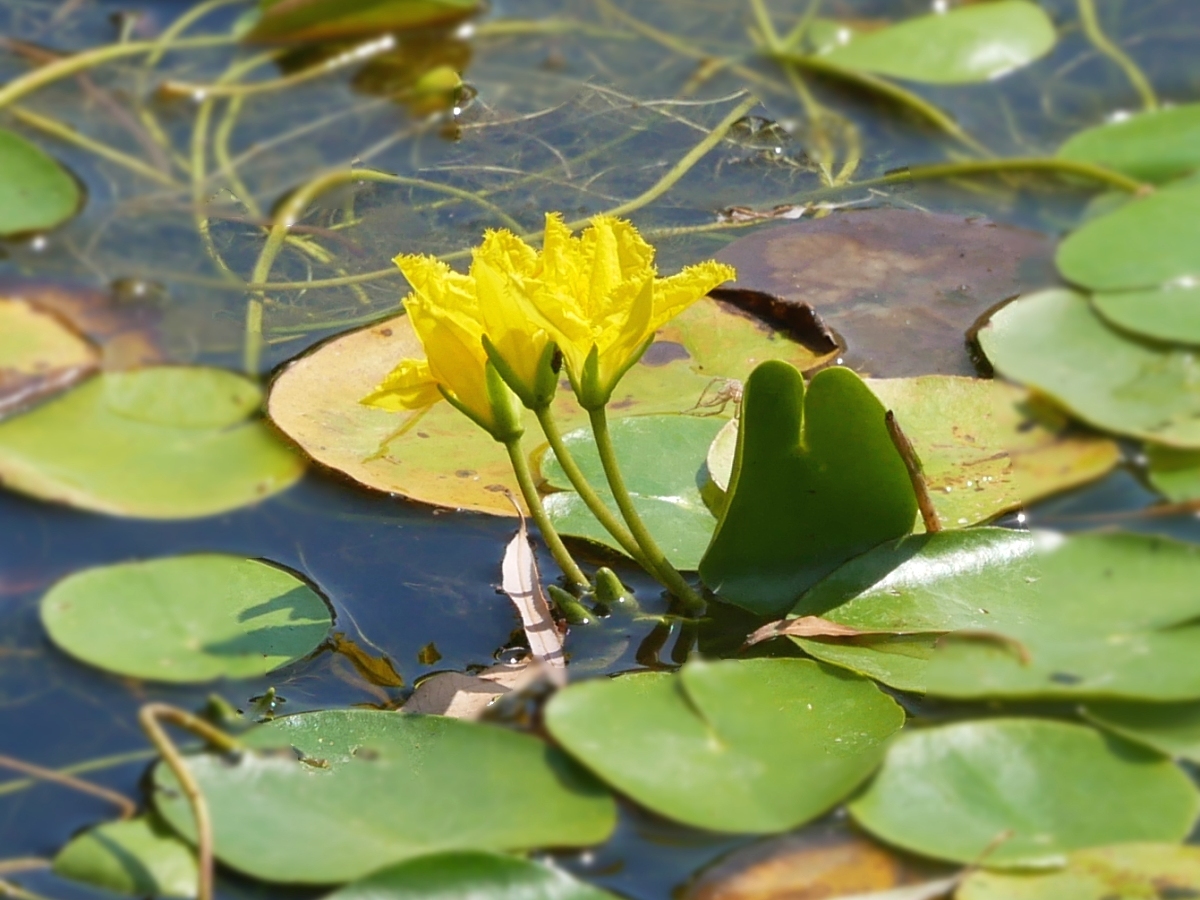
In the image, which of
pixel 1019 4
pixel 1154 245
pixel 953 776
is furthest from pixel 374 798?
pixel 1019 4

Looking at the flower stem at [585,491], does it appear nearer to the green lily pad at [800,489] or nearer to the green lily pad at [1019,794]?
the green lily pad at [800,489]

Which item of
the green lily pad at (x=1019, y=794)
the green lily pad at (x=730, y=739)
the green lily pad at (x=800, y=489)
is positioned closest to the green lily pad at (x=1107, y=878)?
the green lily pad at (x=1019, y=794)

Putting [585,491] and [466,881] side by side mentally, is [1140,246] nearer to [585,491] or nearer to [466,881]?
[585,491]

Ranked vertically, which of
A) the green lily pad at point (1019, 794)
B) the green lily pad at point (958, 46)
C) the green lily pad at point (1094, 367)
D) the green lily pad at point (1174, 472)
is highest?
the green lily pad at point (958, 46)

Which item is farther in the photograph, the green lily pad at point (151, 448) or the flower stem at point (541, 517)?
the green lily pad at point (151, 448)

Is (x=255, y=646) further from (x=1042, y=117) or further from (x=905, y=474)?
(x=1042, y=117)

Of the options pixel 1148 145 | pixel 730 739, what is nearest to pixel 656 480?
pixel 730 739

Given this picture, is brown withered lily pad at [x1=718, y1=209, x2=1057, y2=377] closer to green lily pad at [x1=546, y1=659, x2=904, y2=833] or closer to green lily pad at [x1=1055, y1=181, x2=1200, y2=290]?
green lily pad at [x1=1055, y1=181, x2=1200, y2=290]
